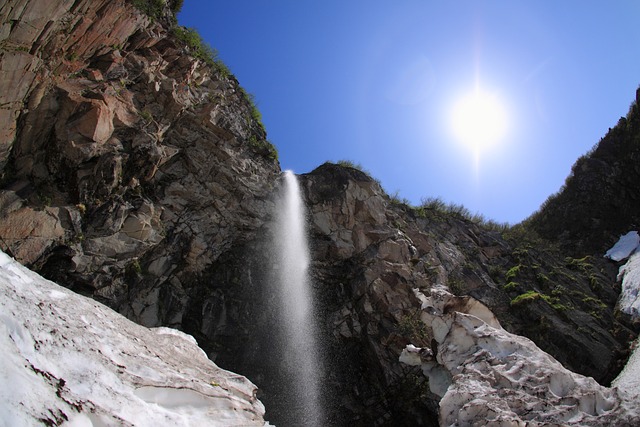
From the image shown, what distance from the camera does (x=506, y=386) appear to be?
9.30m

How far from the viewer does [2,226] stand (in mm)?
11336

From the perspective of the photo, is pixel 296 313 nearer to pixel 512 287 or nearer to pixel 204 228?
pixel 204 228

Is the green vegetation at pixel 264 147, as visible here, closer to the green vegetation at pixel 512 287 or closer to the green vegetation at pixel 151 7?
the green vegetation at pixel 151 7

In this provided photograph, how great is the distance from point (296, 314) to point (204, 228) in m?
5.41

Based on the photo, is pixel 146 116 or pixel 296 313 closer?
pixel 146 116

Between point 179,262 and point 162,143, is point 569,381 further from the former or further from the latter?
point 162,143

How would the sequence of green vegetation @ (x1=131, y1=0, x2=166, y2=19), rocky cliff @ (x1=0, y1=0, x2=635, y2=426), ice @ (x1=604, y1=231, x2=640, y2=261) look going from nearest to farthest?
rocky cliff @ (x1=0, y1=0, x2=635, y2=426), green vegetation @ (x1=131, y1=0, x2=166, y2=19), ice @ (x1=604, y1=231, x2=640, y2=261)

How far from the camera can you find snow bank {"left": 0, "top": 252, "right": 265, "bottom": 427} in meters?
3.67

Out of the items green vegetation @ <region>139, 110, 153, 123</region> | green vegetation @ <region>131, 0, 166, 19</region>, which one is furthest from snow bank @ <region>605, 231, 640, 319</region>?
green vegetation @ <region>131, 0, 166, 19</region>

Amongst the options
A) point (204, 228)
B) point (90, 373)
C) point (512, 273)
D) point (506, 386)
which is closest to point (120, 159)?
point (204, 228)

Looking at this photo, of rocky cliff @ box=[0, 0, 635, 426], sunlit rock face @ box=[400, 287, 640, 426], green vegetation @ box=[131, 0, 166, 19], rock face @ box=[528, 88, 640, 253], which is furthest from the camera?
rock face @ box=[528, 88, 640, 253]

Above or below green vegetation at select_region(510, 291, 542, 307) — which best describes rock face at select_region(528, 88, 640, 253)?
above

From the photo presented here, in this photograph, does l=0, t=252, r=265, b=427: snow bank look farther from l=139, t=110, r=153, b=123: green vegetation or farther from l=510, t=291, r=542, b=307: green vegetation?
l=510, t=291, r=542, b=307: green vegetation

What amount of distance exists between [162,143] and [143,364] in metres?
12.5
